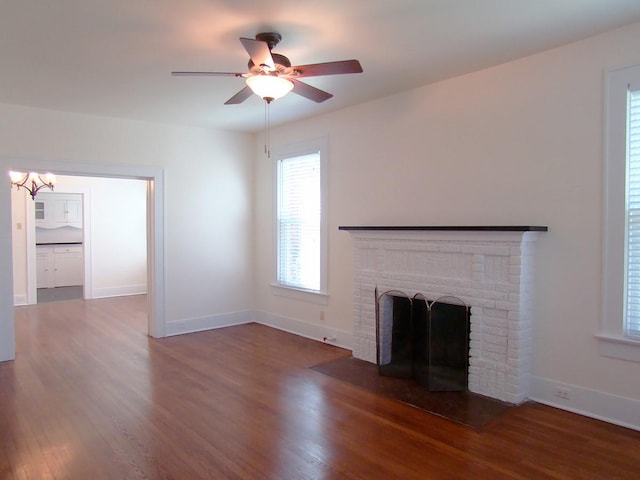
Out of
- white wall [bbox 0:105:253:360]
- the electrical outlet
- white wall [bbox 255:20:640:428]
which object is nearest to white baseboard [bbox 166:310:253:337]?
white wall [bbox 0:105:253:360]

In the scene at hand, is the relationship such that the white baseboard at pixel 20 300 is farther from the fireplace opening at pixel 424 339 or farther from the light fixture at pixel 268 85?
the light fixture at pixel 268 85

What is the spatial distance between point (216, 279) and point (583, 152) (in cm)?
450

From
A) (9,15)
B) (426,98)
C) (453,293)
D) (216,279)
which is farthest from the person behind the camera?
(216,279)

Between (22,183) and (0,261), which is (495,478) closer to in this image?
(0,261)

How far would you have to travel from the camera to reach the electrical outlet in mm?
3211

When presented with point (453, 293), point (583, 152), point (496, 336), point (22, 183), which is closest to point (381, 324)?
point (453, 293)

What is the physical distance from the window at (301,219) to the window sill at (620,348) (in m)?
2.86

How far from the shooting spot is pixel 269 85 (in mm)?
2818

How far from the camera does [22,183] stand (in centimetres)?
720

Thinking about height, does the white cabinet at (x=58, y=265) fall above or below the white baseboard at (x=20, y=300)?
above

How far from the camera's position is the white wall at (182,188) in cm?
451

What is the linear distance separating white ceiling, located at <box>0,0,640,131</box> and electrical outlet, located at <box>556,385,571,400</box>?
2.52 m

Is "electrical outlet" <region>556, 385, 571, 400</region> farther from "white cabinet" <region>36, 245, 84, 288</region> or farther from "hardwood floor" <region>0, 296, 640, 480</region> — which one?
"white cabinet" <region>36, 245, 84, 288</region>

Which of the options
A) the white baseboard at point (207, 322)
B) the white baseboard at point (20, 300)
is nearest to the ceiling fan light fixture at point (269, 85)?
the white baseboard at point (207, 322)
